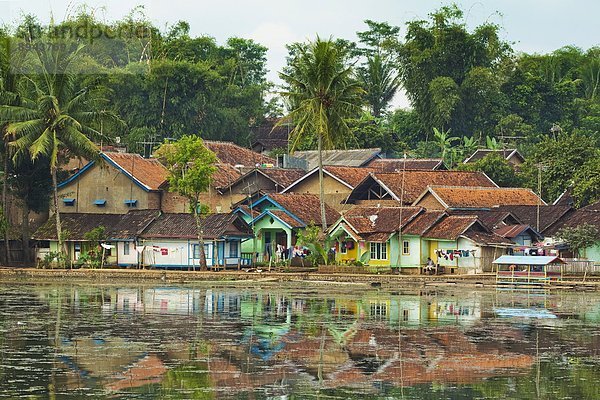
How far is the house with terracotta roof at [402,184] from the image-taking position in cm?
5503

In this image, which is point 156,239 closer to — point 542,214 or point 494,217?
point 494,217

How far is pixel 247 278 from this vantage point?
47.2 m

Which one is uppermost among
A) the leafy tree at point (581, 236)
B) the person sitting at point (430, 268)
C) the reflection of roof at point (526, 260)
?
the leafy tree at point (581, 236)

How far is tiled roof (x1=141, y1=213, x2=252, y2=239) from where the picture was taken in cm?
5206

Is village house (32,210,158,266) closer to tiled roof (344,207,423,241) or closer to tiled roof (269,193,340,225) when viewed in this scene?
tiled roof (269,193,340,225)

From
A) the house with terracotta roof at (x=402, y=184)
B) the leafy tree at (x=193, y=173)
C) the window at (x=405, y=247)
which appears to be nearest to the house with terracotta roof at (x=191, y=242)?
the leafy tree at (x=193, y=173)

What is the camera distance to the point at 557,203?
5791cm

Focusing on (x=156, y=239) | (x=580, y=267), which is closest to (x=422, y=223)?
(x=580, y=267)

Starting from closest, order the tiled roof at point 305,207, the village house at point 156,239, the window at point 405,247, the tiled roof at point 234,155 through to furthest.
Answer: the window at point 405,247
the village house at point 156,239
the tiled roof at point 305,207
the tiled roof at point 234,155

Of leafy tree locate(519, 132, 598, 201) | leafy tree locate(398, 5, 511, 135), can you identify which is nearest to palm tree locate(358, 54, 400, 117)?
leafy tree locate(398, 5, 511, 135)

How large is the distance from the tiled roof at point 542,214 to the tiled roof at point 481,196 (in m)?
1.44

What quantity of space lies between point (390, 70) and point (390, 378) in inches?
3057

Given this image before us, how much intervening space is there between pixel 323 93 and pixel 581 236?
44.1 ft

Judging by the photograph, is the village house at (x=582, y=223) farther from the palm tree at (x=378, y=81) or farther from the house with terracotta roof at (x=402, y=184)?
the palm tree at (x=378, y=81)
